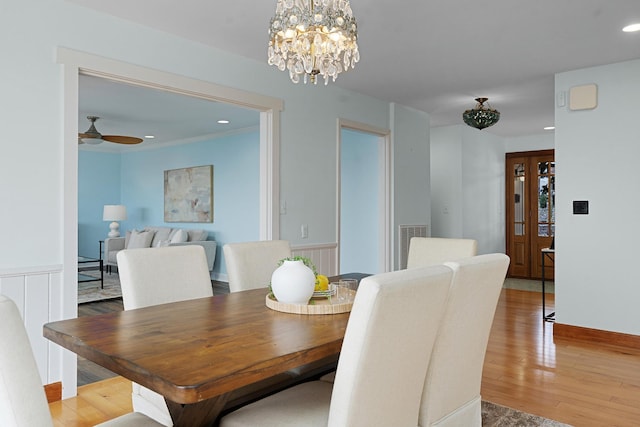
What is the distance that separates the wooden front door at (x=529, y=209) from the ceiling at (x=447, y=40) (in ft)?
8.29

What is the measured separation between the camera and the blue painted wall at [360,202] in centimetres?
570

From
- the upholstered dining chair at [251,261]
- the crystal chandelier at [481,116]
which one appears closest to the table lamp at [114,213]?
the crystal chandelier at [481,116]

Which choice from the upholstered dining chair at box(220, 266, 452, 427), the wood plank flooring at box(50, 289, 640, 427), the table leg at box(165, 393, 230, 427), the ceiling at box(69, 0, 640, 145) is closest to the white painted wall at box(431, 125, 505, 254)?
the ceiling at box(69, 0, 640, 145)

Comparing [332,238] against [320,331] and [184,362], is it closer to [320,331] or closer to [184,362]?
[320,331]

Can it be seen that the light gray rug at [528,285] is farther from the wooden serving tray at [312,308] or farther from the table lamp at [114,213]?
the table lamp at [114,213]

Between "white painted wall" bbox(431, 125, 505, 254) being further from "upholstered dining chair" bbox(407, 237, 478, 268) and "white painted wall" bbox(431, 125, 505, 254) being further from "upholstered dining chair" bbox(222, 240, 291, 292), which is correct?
"upholstered dining chair" bbox(222, 240, 291, 292)

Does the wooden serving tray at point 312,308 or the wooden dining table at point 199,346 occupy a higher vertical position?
the wooden serving tray at point 312,308

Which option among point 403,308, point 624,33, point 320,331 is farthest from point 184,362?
point 624,33

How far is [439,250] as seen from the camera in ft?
9.42

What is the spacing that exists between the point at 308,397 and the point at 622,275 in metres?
3.45

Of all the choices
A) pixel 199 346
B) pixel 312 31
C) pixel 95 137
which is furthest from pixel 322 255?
pixel 95 137

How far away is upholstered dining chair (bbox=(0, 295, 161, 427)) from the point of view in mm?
894

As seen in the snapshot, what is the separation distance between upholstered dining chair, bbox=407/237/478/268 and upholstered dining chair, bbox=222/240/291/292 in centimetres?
81

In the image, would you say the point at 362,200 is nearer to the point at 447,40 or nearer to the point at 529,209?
the point at 447,40
